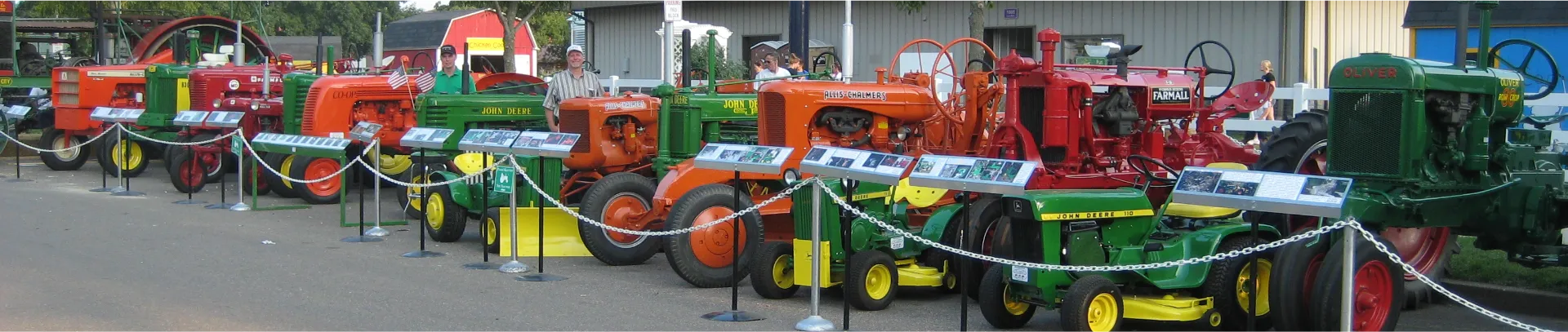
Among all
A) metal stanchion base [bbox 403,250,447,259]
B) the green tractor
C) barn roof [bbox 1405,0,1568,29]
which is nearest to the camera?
the green tractor

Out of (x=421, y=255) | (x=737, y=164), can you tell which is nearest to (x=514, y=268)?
(x=421, y=255)

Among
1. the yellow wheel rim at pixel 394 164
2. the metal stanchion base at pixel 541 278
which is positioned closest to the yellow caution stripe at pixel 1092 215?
the metal stanchion base at pixel 541 278

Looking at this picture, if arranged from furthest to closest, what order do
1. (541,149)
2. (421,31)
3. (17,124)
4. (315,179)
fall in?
(421,31) → (17,124) → (315,179) → (541,149)

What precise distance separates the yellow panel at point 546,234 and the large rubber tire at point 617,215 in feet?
1.22

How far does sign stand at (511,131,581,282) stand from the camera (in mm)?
9273

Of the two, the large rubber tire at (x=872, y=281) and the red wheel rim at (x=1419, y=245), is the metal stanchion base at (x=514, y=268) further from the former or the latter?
the red wheel rim at (x=1419, y=245)

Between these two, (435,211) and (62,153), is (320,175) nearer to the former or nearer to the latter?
(435,211)

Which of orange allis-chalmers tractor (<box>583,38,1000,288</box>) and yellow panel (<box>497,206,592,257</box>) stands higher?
orange allis-chalmers tractor (<box>583,38,1000,288</box>)

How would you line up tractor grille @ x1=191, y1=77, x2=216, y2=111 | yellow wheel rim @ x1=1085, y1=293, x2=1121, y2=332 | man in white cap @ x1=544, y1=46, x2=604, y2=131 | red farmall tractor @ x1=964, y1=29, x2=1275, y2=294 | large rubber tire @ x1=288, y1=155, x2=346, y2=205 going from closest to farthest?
1. yellow wheel rim @ x1=1085, y1=293, x2=1121, y2=332
2. red farmall tractor @ x1=964, y1=29, x2=1275, y2=294
3. man in white cap @ x1=544, y1=46, x2=604, y2=131
4. large rubber tire @ x1=288, y1=155, x2=346, y2=205
5. tractor grille @ x1=191, y1=77, x2=216, y2=111

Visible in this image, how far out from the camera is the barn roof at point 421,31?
42.3 m

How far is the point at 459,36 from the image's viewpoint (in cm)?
4319

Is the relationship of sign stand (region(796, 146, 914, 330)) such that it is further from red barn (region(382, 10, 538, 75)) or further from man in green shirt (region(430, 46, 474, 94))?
red barn (region(382, 10, 538, 75))

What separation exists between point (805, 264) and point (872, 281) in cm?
37

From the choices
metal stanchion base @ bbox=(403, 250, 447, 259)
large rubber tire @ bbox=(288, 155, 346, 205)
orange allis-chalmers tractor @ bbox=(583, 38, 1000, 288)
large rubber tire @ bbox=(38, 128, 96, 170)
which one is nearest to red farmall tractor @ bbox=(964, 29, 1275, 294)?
orange allis-chalmers tractor @ bbox=(583, 38, 1000, 288)
